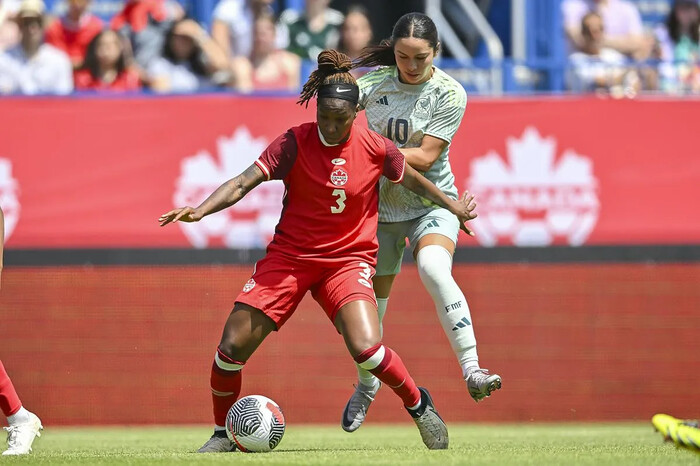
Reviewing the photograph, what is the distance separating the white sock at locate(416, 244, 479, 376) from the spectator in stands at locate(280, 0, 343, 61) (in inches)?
204

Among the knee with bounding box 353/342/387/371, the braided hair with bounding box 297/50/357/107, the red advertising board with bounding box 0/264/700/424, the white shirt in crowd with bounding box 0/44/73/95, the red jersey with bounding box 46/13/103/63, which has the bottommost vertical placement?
the red advertising board with bounding box 0/264/700/424

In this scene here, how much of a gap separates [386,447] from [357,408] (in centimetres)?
32

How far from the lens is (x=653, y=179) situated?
37.0ft

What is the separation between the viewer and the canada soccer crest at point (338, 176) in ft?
23.3

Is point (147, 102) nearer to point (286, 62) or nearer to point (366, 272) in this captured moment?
point (286, 62)

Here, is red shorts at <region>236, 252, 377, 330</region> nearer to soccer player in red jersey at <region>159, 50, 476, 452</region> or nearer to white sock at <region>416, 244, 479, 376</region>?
soccer player in red jersey at <region>159, 50, 476, 452</region>

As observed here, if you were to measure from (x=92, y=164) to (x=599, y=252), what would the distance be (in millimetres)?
4627

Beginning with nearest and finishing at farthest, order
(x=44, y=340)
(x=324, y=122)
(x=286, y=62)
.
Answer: (x=324, y=122)
(x=44, y=340)
(x=286, y=62)

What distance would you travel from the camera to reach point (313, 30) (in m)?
12.5

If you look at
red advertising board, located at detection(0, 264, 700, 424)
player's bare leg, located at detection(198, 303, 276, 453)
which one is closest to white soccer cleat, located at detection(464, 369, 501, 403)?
player's bare leg, located at detection(198, 303, 276, 453)

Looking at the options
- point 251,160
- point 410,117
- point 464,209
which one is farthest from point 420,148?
point 251,160

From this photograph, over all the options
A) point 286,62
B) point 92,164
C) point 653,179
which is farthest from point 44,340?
point 653,179

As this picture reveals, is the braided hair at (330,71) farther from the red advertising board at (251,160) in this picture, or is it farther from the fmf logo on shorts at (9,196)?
the fmf logo on shorts at (9,196)

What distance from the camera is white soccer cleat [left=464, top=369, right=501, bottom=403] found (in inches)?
281
